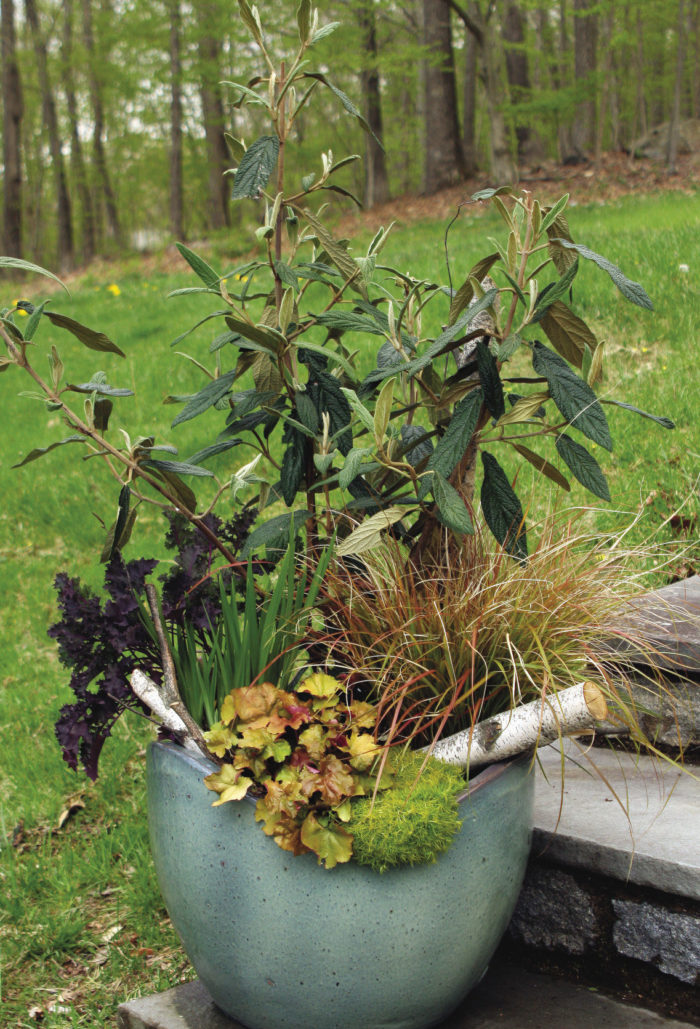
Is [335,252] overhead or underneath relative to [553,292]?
overhead

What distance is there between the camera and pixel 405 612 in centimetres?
187

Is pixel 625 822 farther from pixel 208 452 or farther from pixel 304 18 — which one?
pixel 304 18

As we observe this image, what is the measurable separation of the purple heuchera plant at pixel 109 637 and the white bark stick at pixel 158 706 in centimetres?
8

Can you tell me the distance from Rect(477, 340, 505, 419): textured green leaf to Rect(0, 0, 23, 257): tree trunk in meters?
16.6

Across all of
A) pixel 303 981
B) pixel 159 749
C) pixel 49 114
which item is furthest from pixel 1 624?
pixel 49 114

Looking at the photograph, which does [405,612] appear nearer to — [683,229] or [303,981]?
[303,981]

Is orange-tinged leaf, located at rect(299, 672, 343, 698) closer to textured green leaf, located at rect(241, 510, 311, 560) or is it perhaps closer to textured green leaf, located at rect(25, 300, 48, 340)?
textured green leaf, located at rect(241, 510, 311, 560)

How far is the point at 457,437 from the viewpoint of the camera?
1785mm

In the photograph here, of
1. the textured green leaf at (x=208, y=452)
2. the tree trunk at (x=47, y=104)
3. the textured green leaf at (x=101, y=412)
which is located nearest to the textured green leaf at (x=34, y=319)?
the textured green leaf at (x=101, y=412)

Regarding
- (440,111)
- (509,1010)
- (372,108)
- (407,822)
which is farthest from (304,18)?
(372,108)

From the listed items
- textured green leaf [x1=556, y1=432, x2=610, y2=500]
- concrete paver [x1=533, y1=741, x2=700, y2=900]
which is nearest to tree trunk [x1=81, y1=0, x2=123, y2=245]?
textured green leaf [x1=556, y1=432, x2=610, y2=500]

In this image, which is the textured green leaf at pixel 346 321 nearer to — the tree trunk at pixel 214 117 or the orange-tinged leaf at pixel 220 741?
the orange-tinged leaf at pixel 220 741

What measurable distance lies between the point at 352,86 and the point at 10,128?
406 inches

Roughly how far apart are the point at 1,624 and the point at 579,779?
294cm
